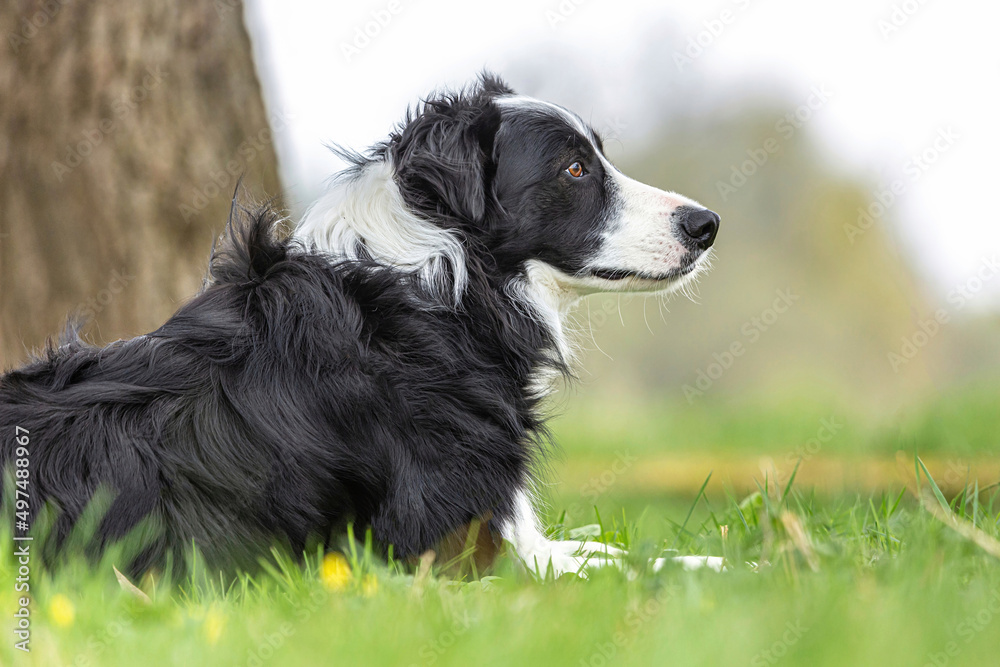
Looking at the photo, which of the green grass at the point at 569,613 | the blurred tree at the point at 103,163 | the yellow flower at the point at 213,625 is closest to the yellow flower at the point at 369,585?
the green grass at the point at 569,613

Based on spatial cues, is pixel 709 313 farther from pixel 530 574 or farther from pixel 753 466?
pixel 530 574

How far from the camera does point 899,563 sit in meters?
2.00

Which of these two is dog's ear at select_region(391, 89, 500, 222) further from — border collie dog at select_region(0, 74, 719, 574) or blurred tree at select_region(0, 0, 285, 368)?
blurred tree at select_region(0, 0, 285, 368)

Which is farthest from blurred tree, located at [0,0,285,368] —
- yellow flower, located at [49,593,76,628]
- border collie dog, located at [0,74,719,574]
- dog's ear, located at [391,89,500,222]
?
yellow flower, located at [49,593,76,628]

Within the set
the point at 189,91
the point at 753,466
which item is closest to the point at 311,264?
the point at 189,91

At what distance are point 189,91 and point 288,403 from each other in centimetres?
267

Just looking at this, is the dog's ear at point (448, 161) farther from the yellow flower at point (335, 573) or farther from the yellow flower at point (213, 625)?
the yellow flower at point (213, 625)

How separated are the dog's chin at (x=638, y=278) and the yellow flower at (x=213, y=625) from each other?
194 cm

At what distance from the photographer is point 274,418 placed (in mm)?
2375

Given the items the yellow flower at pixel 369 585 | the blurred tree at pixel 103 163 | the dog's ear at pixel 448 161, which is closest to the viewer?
the yellow flower at pixel 369 585

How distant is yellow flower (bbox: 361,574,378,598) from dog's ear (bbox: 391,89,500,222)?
1431 millimetres

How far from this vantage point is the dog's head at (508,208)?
2.90 metres

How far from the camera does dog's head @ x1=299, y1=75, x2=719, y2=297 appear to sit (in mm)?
2896

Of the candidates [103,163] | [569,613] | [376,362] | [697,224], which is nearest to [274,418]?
[376,362]
